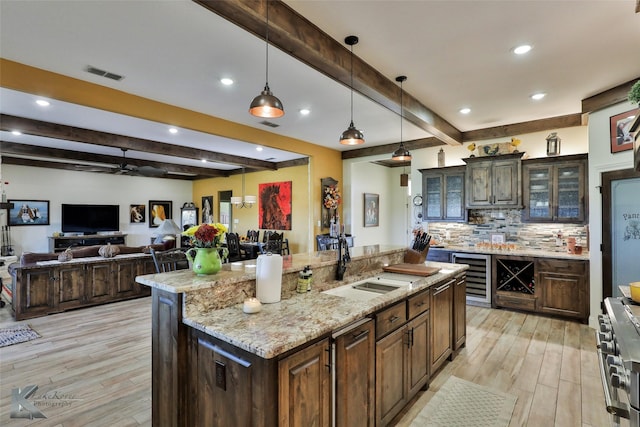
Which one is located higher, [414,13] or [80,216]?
[414,13]

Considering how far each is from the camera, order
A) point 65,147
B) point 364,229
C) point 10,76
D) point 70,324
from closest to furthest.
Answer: point 10,76 → point 70,324 → point 65,147 → point 364,229

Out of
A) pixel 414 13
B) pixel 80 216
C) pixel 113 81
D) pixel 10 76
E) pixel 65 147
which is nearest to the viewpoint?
pixel 414 13

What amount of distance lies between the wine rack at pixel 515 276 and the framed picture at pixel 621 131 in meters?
1.83

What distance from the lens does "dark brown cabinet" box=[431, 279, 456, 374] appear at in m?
2.85

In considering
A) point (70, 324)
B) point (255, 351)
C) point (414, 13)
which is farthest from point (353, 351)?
point (70, 324)

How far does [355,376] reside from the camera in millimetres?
1865

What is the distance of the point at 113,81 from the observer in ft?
11.9

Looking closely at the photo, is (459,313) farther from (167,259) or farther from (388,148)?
(388,148)

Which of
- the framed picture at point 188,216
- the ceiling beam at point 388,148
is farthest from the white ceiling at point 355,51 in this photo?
the framed picture at point 188,216

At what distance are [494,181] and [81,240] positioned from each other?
10.3m

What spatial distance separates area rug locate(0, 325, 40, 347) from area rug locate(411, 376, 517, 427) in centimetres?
451

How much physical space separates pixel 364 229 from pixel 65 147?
23.2 feet

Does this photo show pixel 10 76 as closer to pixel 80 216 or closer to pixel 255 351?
pixel 255 351

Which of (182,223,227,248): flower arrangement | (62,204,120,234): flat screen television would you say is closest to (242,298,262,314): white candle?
(182,223,227,248): flower arrangement
